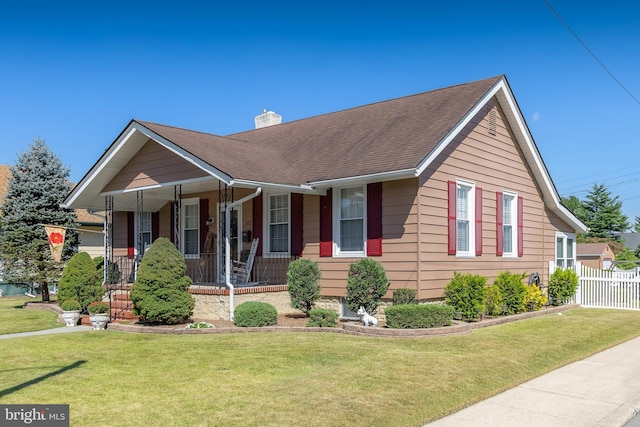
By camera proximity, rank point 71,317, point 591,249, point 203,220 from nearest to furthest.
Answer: point 71,317 → point 203,220 → point 591,249

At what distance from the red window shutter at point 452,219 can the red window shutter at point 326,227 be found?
2.96 m

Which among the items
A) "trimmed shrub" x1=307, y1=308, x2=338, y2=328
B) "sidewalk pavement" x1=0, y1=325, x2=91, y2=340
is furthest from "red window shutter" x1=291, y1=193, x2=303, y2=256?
"sidewalk pavement" x1=0, y1=325, x2=91, y2=340

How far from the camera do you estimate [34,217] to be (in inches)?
818

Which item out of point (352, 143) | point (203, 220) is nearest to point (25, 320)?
point (203, 220)

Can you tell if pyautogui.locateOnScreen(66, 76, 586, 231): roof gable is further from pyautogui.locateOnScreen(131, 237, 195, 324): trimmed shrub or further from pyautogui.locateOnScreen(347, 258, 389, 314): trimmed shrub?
pyautogui.locateOnScreen(131, 237, 195, 324): trimmed shrub

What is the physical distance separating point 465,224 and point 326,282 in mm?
4029

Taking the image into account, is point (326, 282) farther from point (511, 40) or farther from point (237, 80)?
point (237, 80)

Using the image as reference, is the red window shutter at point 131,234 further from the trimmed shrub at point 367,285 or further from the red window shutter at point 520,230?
the red window shutter at point 520,230

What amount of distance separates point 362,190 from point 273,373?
719 cm

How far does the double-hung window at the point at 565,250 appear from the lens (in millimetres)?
21481

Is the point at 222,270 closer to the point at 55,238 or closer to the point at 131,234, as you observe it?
the point at 55,238

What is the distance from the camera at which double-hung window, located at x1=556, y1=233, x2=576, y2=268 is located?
70.5 feet

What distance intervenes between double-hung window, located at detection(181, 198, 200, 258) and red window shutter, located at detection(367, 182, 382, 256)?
655 cm

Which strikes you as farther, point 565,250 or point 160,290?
point 565,250
